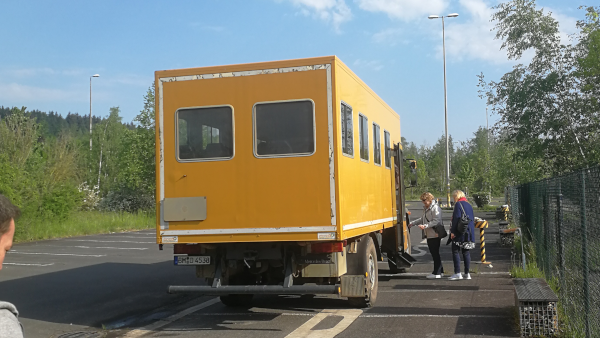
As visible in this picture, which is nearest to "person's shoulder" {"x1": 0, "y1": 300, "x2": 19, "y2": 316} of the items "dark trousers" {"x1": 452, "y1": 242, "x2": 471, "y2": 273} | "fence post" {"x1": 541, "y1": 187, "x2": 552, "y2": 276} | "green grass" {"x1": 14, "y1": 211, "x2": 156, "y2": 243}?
"fence post" {"x1": 541, "y1": 187, "x2": 552, "y2": 276}

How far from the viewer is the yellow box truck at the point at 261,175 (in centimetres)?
770

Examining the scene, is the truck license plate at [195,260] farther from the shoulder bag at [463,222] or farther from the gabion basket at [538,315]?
the shoulder bag at [463,222]

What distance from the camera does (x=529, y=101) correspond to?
2356 centimetres

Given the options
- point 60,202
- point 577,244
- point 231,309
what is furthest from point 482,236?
point 60,202

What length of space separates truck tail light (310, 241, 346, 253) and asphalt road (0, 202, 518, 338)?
38.0 inches

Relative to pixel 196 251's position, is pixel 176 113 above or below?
above

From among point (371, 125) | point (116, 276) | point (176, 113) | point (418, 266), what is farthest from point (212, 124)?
point (418, 266)

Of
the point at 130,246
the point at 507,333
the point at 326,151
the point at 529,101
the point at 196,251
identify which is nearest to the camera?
the point at 507,333

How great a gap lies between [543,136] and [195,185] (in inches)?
747

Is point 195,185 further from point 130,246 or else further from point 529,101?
point 529,101

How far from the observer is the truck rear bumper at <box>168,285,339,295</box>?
7625 millimetres

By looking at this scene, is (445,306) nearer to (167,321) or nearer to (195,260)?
(195,260)

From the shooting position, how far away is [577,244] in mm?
6582

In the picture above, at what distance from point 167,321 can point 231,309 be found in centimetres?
113
